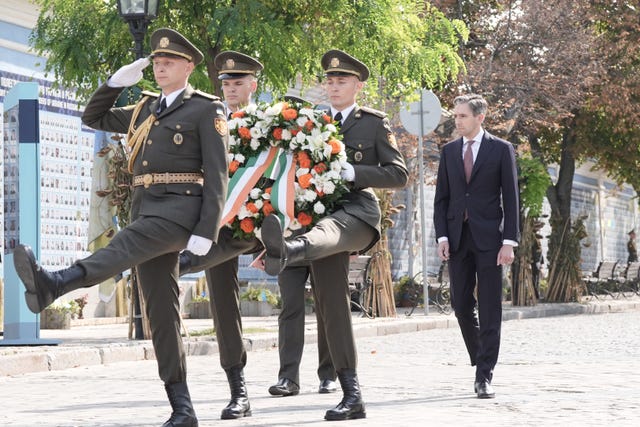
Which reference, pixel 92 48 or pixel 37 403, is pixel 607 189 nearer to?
pixel 92 48

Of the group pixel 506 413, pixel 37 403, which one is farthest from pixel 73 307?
pixel 506 413

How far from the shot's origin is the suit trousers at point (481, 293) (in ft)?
30.7

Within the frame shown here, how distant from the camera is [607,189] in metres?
50.5

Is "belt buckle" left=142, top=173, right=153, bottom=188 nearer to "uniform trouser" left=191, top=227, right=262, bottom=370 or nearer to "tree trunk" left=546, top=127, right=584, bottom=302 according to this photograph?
"uniform trouser" left=191, top=227, right=262, bottom=370

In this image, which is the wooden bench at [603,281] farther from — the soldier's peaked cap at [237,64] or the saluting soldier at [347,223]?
the saluting soldier at [347,223]

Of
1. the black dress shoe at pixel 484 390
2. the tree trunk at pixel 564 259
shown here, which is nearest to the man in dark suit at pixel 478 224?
the black dress shoe at pixel 484 390

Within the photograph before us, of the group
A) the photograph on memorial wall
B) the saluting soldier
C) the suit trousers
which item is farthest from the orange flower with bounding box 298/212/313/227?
the photograph on memorial wall

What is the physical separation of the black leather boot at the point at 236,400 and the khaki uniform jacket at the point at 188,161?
143 centimetres

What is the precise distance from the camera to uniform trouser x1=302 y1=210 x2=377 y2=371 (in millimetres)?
7789

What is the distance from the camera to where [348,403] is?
25.6ft

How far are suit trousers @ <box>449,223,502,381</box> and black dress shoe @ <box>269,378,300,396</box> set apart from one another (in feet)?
4.28

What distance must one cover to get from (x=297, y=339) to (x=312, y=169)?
95.1 inches

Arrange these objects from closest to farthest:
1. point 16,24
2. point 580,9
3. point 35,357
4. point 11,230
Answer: point 35,357
point 11,230
point 16,24
point 580,9

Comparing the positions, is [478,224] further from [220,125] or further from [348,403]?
[220,125]
